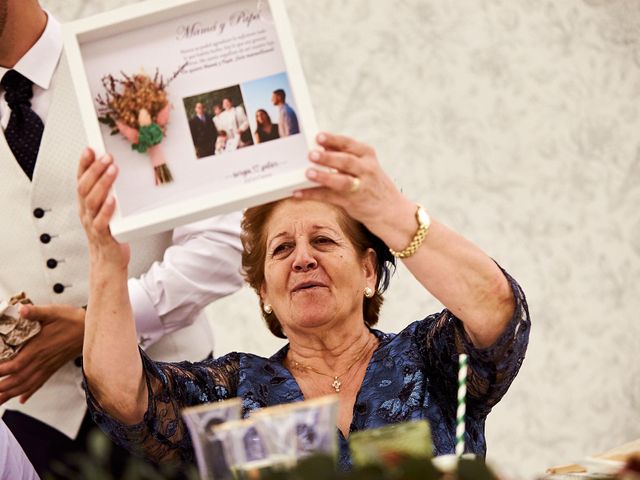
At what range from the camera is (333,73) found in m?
4.27

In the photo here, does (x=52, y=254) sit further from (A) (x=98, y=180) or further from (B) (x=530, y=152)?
(B) (x=530, y=152)

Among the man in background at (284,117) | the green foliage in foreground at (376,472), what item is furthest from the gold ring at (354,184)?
the green foliage in foreground at (376,472)

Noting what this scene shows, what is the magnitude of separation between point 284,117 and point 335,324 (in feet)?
2.11

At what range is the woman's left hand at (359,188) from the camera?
169cm

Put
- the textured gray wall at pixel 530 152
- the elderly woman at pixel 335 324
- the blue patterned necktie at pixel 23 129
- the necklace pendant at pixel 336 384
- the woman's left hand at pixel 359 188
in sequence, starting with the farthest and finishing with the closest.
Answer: the textured gray wall at pixel 530 152 < the blue patterned necktie at pixel 23 129 < the necklace pendant at pixel 336 384 < the elderly woman at pixel 335 324 < the woman's left hand at pixel 359 188

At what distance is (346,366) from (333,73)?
2241 mm

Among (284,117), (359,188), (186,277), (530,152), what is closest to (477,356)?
(359,188)

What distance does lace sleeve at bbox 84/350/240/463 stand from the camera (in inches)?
79.7

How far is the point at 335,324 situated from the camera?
7.37 feet

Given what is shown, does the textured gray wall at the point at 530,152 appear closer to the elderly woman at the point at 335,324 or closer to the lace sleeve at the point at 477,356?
the elderly woman at the point at 335,324

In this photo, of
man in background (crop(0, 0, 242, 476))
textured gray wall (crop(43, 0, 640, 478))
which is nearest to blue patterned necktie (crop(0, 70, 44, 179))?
man in background (crop(0, 0, 242, 476))

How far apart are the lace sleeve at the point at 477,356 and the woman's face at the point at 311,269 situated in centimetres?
19

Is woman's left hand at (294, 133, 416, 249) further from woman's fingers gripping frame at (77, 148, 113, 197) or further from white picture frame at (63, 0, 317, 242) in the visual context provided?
woman's fingers gripping frame at (77, 148, 113, 197)

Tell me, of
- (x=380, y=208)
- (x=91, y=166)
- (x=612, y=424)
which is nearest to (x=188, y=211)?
(x=91, y=166)
